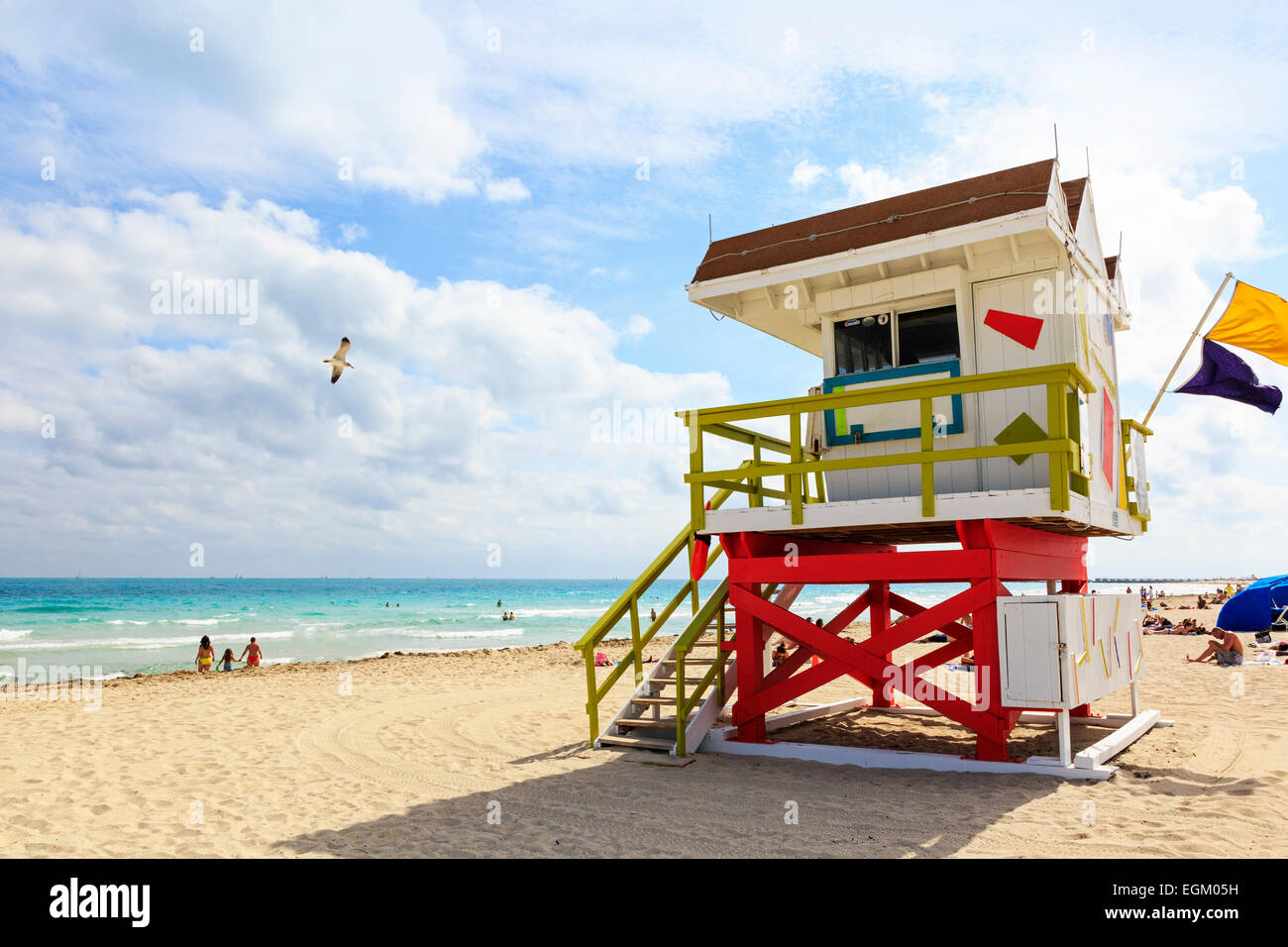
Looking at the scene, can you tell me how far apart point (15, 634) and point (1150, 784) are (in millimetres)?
45799

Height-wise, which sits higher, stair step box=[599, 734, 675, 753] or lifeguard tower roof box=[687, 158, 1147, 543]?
lifeguard tower roof box=[687, 158, 1147, 543]

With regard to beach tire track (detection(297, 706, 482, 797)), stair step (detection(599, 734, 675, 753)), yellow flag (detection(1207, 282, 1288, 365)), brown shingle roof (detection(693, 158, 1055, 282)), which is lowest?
beach tire track (detection(297, 706, 482, 797))

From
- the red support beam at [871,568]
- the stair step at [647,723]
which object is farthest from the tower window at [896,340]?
the stair step at [647,723]

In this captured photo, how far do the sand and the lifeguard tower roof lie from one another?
2418mm

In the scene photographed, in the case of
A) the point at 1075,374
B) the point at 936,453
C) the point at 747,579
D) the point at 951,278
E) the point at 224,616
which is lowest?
the point at 224,616

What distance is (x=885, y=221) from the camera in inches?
360

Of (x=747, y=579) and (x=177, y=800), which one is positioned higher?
(x=747, y=579)

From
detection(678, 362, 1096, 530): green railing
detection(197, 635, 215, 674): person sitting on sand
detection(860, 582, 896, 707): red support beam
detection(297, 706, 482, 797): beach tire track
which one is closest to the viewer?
detection(678, 362, 1096, 530): green railing

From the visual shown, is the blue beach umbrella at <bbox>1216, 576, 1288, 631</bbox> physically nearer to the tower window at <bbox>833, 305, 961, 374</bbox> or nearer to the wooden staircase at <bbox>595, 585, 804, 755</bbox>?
the wooden staircase at <bbox>595, 585, 804, 755</bbox>

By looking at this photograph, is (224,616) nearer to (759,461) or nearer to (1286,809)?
(759,461)

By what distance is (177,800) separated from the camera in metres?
7.44

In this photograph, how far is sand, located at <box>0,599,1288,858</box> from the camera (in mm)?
6020

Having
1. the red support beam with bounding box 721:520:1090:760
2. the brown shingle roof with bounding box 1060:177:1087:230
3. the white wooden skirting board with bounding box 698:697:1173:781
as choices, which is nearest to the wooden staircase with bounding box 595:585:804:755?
Result: the white wooden skirting board with bounding box 698:697:1173:781

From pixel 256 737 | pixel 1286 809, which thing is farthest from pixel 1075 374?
pixel 256 737
